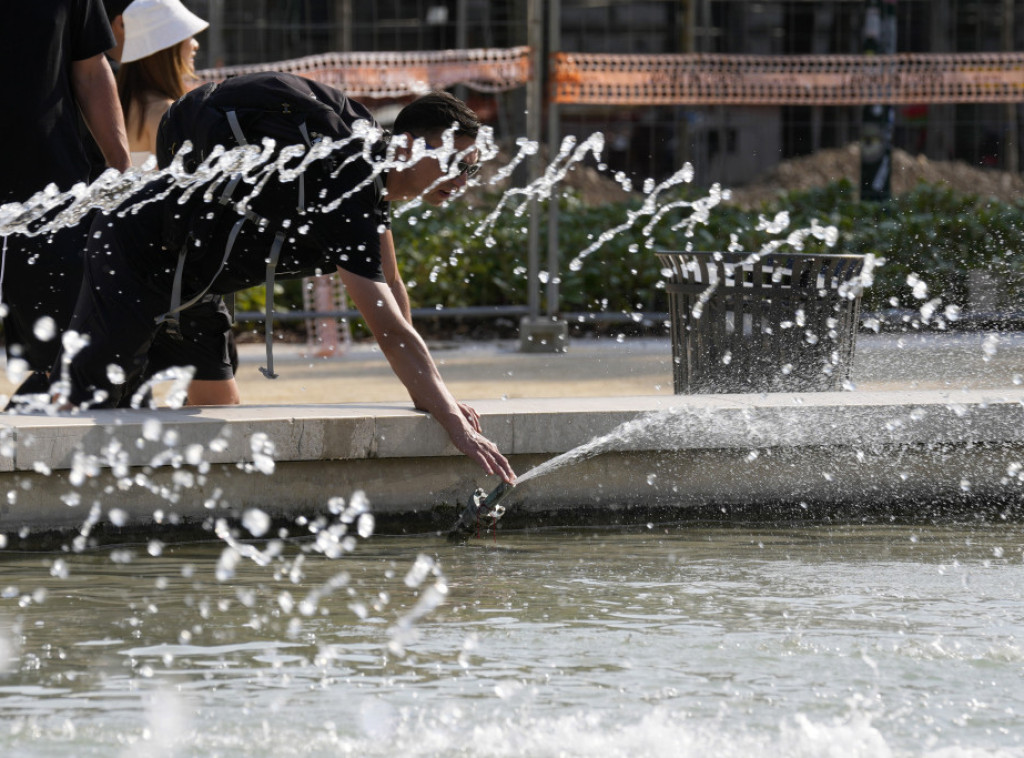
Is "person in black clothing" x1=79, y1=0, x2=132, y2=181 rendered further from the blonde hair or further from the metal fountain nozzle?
the metal fountain nozzle

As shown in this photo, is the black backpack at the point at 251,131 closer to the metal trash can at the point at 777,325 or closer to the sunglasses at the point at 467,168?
the sunglasses at the point at 467,168

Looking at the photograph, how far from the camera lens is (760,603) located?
465cm

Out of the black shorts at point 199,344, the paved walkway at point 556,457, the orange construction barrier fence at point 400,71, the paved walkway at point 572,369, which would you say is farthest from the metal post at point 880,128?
the black shorts at point 199,344

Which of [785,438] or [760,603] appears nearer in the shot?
[760,603]

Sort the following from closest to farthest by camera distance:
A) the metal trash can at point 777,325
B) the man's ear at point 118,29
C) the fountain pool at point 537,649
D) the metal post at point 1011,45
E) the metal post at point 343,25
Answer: the fountain pool at point 537,649, the man's ear at point 118,29, the metal trash can at point 777,325, the metal post at point 343,25, the metal post at point 1011,45

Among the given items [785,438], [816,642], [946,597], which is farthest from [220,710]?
[785,438]

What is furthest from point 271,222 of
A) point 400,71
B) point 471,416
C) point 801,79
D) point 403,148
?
point 801,79

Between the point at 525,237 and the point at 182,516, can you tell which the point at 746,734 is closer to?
the point at 182,516

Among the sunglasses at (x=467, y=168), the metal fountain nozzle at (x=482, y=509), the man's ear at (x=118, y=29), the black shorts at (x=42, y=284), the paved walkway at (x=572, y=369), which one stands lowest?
the paved walkway at (x=572, y=369)

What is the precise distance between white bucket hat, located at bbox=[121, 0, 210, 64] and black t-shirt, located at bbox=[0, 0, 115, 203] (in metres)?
0.13

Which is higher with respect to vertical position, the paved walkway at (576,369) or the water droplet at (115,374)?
the water droplet at (115,374)

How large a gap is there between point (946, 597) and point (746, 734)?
136 cm

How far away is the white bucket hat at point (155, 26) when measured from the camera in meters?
5.66

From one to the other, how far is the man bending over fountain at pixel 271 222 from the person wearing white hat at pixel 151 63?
69 centimetres
